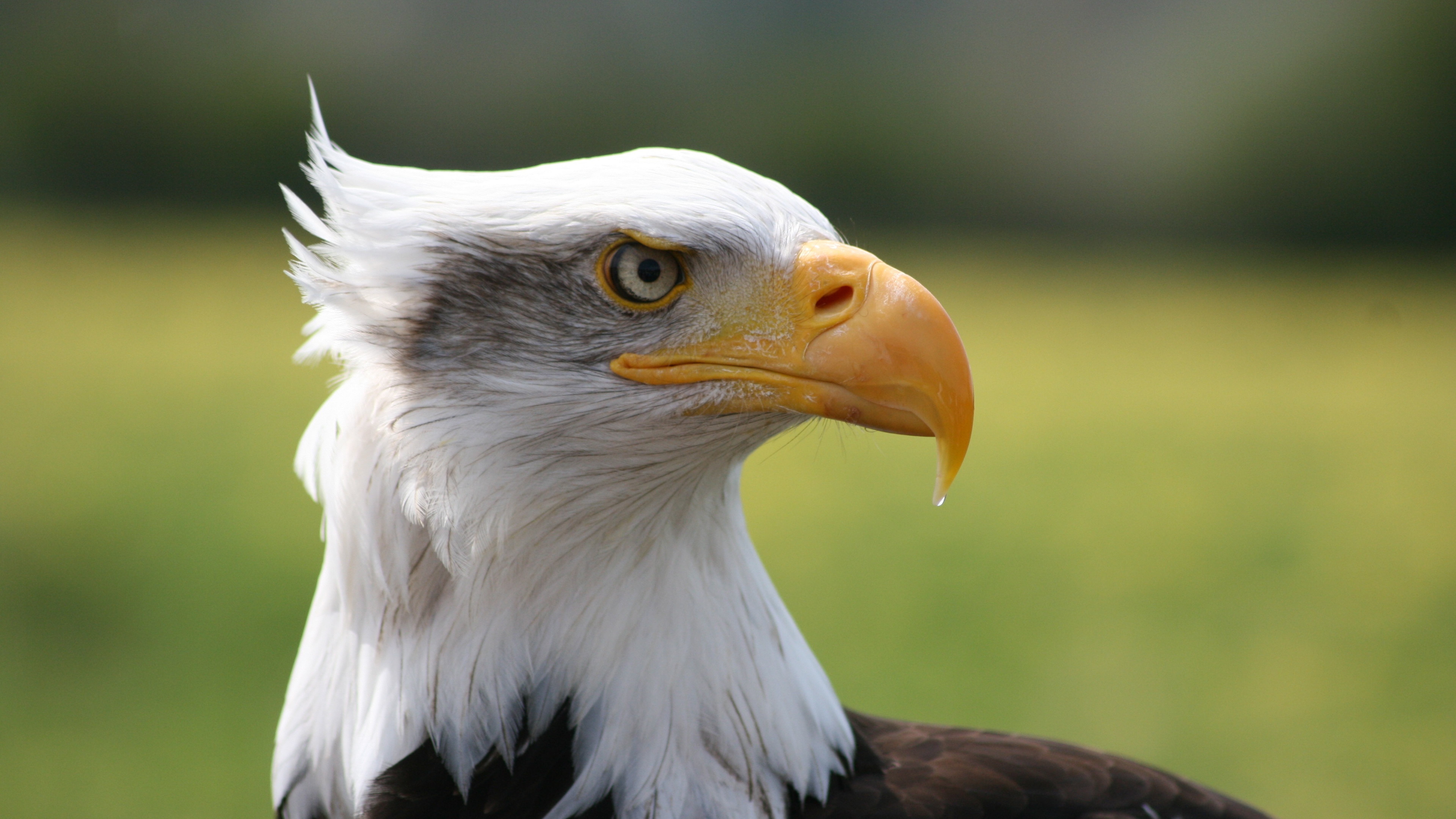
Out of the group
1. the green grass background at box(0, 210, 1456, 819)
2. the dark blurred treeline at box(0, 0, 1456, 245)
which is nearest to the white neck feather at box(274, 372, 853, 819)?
the green grass background at box(0, 210, 1456, 819)

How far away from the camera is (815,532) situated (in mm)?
5328

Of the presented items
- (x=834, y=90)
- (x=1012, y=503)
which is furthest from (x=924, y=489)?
(x=834, y=90)

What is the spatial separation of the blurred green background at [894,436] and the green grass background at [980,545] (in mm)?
22

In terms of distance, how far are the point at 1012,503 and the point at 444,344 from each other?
4728mm

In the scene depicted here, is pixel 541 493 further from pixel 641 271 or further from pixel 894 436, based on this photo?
pixel 894 436

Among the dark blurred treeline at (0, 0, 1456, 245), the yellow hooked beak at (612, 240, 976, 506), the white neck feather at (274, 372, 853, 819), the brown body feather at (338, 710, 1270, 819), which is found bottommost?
the brown body feather at (338, 710, 1270, 819)

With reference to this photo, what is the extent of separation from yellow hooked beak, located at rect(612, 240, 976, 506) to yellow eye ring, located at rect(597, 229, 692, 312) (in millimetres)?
60

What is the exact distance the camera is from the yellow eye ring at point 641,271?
1255 mm

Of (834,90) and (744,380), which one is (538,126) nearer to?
(834,90)

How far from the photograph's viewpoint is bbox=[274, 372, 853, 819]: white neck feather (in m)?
1.31

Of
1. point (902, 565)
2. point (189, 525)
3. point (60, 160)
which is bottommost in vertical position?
point (189, 525)

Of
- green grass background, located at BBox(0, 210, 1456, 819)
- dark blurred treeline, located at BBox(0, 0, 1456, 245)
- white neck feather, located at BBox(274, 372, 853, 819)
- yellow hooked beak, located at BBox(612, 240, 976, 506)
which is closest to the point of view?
yellow hooked beak, located at BBox(612, 240, 976, 506)

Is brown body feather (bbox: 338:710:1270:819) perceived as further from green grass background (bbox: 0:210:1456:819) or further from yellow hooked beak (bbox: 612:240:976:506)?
green grass background (bbox: 0:210:1456:819)

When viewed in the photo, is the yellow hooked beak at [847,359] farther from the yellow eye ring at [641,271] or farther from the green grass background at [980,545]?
the green grass background at [980,545]
